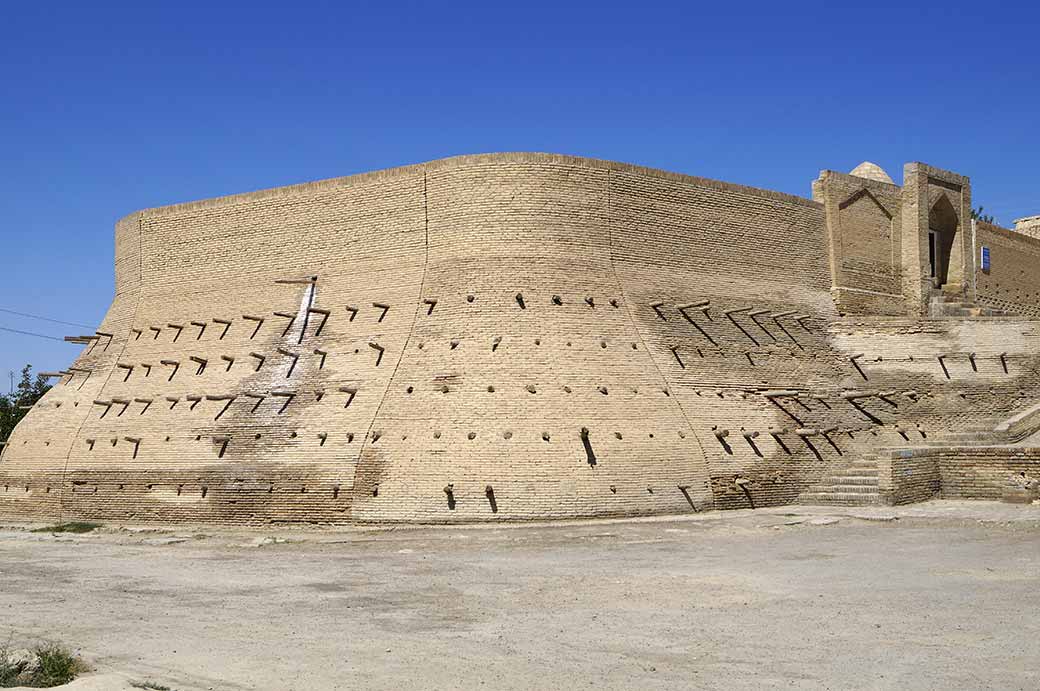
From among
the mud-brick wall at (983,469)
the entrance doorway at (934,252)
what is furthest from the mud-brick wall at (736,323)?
the entrance doorway at (934,252)

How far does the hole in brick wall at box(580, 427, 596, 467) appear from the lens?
19.3 metres

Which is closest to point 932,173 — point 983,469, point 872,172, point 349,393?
point 872,172

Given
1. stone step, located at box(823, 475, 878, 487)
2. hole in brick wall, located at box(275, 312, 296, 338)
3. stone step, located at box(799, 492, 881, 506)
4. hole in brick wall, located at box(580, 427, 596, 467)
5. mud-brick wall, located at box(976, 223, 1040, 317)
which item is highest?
mud-brick wall, located at box(976, 223, 1040, 317)

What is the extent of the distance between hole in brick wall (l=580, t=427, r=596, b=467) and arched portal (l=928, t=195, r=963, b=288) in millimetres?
13583

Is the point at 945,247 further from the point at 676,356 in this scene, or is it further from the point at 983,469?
the point at 676,356

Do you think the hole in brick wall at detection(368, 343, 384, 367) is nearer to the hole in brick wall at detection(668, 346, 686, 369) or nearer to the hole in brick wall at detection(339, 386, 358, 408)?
the hole in brick wall at detection(339, 386, 358, 408)

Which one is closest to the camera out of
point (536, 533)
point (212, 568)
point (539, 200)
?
point (212, 568)

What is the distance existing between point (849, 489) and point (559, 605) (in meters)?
11.6

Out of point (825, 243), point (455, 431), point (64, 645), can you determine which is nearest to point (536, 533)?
point (455, 431)

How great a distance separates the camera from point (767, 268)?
24.7 metres

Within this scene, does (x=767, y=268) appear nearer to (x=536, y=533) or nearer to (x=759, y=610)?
(x=536, y=533)

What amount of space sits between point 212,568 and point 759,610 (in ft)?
24.2

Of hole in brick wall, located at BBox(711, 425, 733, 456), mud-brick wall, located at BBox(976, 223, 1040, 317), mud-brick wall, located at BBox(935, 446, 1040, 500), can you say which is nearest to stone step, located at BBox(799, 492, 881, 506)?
mud-brick wall, located at BBox(935, 446, 1040, 500)

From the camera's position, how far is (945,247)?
2958 centimetres
